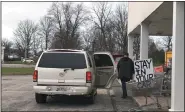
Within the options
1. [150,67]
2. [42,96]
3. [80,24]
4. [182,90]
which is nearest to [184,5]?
[182,90]

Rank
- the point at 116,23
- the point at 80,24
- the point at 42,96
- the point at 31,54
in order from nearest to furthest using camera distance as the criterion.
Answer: the point at 42,96 → the point at 116,23 → the point at 80,24 → the point at 31,54

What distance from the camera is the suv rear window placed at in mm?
11391

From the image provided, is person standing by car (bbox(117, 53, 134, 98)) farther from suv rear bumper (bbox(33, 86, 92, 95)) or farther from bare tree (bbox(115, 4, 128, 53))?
bare tree (bbox(115, 4, 128, 53))

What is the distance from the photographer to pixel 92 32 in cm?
6781

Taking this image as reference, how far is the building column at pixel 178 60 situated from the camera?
922 cm

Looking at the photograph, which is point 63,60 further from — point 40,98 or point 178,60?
point 178,60

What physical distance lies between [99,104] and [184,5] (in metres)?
4.59

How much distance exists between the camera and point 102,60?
1452cm

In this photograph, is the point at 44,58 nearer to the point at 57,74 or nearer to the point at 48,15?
the point at 57,74

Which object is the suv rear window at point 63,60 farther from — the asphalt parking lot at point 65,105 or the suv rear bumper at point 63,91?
the asphalt parking lot at point 65,105

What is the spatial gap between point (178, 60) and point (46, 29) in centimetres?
7885

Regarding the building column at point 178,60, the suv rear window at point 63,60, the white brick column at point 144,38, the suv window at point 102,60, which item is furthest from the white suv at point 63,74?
the white brick column at point 144,38

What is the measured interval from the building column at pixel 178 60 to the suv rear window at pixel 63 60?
124 inches

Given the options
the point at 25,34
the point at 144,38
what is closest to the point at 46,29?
the point at 25,34
